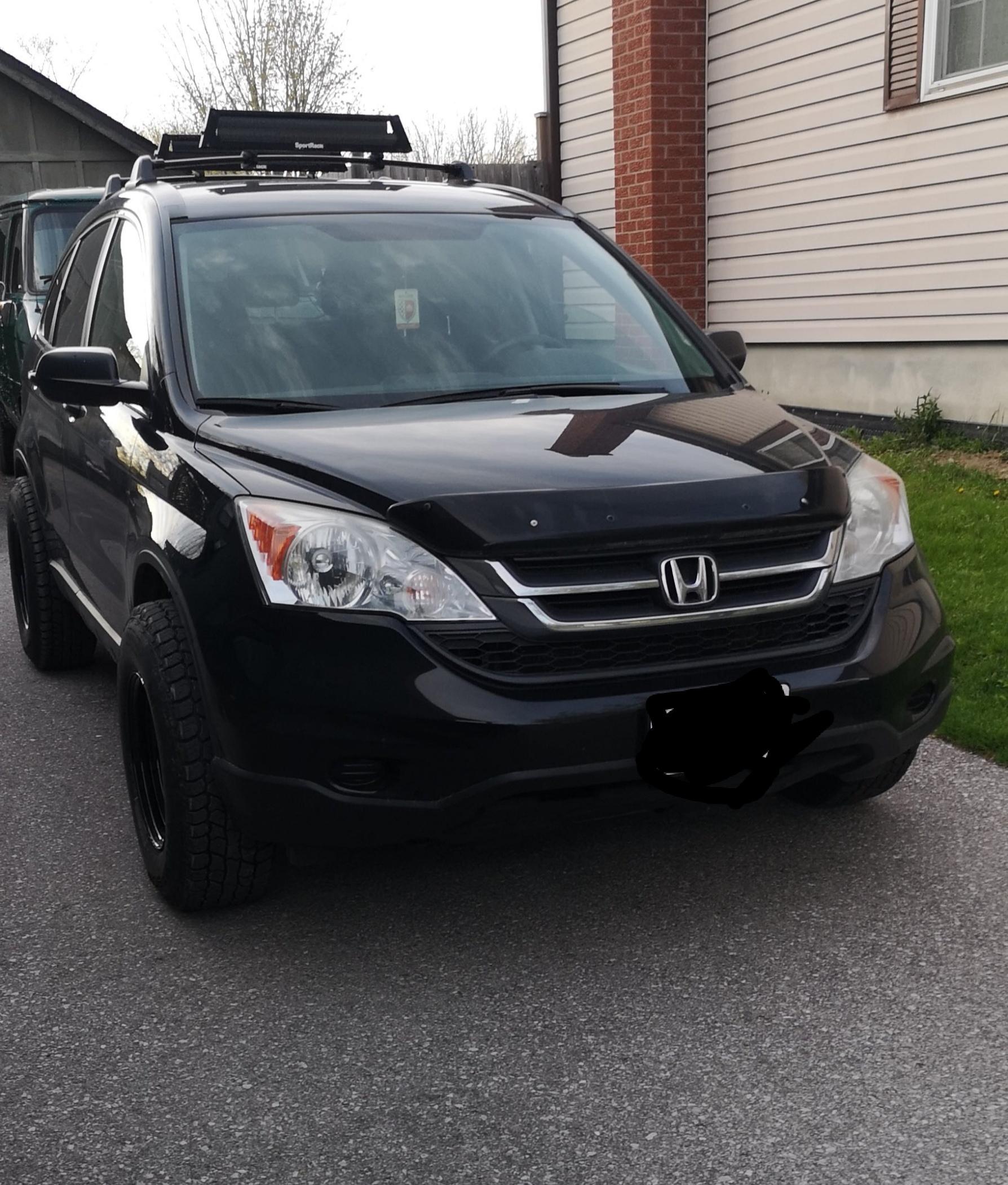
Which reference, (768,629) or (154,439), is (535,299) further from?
(768,629)

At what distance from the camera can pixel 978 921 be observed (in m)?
3.43

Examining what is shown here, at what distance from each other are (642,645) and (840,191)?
8.13m

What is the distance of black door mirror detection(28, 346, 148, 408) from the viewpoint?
3971 mm

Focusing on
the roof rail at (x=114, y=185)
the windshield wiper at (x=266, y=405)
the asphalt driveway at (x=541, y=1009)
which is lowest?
the asphalt driveway at (x=541, y=1009)

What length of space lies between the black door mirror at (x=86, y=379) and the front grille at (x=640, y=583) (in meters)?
1.45

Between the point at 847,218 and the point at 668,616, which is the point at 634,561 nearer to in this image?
the point at 668,616

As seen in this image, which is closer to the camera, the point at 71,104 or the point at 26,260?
the point at 26,260

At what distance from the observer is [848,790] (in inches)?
160

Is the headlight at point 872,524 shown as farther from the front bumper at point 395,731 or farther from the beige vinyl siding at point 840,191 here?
the beige vinyl siding at point 840,191

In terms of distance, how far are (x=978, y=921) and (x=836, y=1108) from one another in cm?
93

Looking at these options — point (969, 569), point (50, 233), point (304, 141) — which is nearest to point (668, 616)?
point (304, 141)

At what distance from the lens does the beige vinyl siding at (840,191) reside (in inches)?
356

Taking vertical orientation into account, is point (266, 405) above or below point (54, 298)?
below

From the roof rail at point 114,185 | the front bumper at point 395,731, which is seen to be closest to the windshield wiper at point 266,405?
the front bumper at point 395,731
